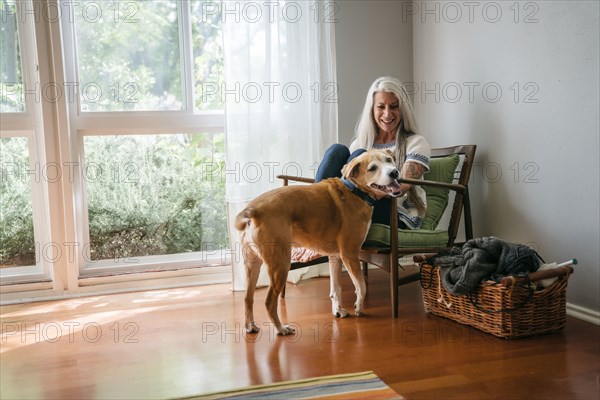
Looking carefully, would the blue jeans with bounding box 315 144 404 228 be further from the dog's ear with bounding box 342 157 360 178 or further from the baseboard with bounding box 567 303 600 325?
the baseboard with bounding box 567 303 600 325

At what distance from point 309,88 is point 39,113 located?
1.58 m

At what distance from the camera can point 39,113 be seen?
303 centimetres

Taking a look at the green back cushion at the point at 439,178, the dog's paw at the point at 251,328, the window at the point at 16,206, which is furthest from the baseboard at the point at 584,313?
the window at the point at 16,206

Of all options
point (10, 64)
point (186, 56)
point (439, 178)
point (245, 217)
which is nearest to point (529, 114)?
point (439, 178)

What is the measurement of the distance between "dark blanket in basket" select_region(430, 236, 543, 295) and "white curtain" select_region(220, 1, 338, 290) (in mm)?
1285

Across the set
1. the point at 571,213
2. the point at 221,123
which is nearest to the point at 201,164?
the point at 221,123

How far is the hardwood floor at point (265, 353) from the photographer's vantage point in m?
1.80

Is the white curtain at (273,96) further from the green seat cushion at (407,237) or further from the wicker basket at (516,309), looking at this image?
the wicker basket at (516,309)

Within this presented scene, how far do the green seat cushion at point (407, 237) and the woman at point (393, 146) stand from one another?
0.10 metres

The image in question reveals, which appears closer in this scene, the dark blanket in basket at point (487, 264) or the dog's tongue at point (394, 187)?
the dark blanket in basket at point (487, 264)

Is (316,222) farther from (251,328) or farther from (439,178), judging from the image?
(439,178)

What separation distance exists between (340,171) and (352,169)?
243mm

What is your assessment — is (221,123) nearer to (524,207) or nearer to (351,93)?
(351,93)

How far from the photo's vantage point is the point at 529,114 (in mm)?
2678
